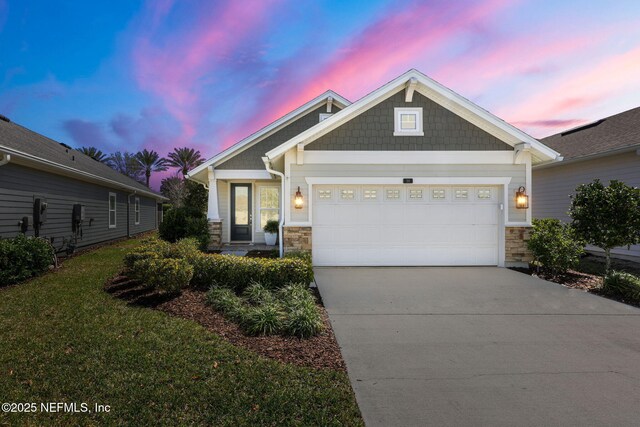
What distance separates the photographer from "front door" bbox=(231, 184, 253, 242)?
1313 cm

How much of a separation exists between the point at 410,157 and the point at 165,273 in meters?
6.64

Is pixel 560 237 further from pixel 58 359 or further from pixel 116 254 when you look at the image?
pixel 116 254

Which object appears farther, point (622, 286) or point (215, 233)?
point (215, 233)

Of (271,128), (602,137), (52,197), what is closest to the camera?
(52,197)

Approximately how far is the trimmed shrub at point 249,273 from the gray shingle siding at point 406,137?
3.83m

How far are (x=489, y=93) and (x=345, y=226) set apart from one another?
7.94 metres

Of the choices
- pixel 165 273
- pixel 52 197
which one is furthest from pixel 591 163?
pixel 52 197

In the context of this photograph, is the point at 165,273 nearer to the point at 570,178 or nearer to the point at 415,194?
the point at 415,194

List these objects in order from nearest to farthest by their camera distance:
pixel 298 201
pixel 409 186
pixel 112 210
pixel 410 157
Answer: pixel 298 201, pixel 410 157, pixel 409 186, pixel 112 210

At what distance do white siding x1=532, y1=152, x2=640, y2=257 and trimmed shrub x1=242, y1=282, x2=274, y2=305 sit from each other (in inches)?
436

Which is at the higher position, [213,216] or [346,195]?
[346,195]

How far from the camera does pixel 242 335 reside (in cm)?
407

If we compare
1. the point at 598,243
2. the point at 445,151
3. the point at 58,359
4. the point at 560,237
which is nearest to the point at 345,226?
the point at 445,151

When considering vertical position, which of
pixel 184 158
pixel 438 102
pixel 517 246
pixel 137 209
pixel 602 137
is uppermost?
pixel 184 158
